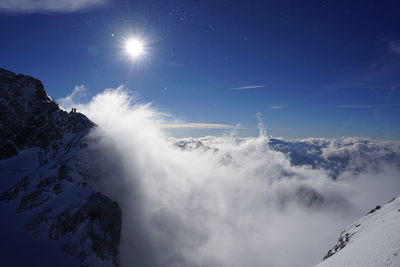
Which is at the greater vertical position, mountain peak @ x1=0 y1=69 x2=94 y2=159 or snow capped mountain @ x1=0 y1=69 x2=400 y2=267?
mountain peak @ x1=0 y1=69 x2=94 y2=159

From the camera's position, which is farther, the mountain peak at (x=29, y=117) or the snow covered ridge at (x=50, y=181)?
the mountain peak at (x=29, y=117)

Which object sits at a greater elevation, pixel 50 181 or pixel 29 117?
pixel 29 117

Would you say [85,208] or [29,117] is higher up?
[29,117]

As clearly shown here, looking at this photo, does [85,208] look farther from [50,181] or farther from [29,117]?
[29,117]

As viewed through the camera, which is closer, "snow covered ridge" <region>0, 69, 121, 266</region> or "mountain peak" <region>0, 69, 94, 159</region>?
"snow covered ridge" <region>0, 69, 121, 266</region>

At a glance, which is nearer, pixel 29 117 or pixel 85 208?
pixel 85 208

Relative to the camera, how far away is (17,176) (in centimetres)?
5978

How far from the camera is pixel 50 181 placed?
53.7m

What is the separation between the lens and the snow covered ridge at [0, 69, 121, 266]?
4228 cm

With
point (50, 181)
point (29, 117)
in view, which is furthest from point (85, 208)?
point (29, 117)

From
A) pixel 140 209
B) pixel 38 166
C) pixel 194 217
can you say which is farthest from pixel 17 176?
pixel 194 217

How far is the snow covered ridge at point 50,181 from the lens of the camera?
4228 cm

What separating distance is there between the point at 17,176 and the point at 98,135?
87.9ft

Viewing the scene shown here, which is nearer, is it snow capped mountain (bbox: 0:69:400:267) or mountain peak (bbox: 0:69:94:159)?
snow capped mountain (bbox: 0:69:400:267)
